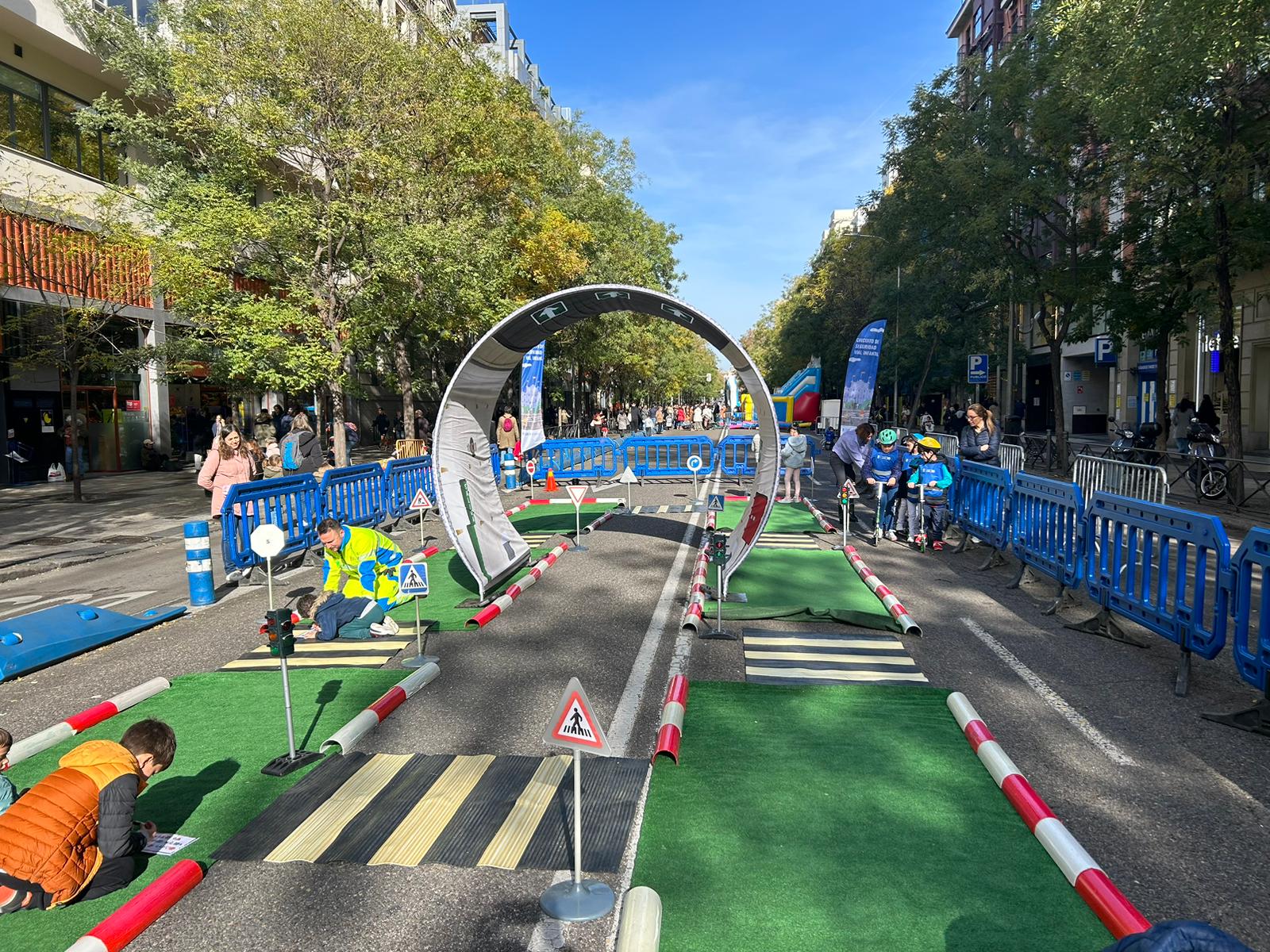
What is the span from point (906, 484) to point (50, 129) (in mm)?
25054

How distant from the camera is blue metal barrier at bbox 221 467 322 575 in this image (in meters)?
10.6

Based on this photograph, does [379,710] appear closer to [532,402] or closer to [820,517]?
[820,517]

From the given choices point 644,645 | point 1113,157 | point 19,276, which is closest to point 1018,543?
point 644,645

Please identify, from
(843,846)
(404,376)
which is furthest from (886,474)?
(404,376)

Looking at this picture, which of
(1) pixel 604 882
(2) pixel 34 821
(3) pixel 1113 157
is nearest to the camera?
(2) pixel 34 821

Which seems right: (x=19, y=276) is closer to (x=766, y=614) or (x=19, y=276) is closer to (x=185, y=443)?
(x=185, y=443)

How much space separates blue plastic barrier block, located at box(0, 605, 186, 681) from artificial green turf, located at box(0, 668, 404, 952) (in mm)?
1626

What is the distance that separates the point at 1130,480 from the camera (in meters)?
10.1

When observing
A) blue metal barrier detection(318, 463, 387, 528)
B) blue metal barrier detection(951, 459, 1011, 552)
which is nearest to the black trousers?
blue metal barrier detection(318, 463, 387, 528)

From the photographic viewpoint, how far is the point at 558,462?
80.6 ft

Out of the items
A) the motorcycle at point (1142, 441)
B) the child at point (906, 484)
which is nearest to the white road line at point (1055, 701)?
the child at point (906, 484)

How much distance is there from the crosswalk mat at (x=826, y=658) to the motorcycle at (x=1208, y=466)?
42.5 feet

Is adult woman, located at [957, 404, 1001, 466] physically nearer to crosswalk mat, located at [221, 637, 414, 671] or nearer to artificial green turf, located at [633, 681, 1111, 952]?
artificial green turf, located at [633, 681, 1111, 952]

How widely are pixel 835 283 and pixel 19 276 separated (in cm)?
3871
